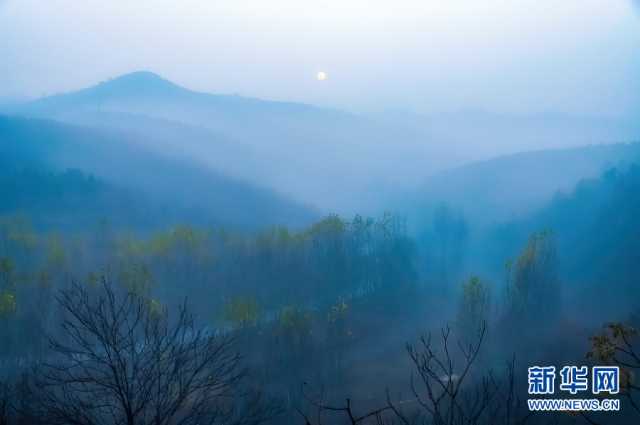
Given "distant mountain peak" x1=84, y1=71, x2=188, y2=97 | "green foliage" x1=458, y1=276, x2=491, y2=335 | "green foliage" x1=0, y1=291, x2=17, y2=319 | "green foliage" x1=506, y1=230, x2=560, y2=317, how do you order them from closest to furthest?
"green foliage" x1=0, y1=291, x2=17, y2=319 < "green foliage" x1=458, y1=276, x2=491, y2=335 < "green foliage" x1=506, y1=230, x2=560, y2=317 < "distant mountain peak" x1=84, y1=71, x2=188, y2=97

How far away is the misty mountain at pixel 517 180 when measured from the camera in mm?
38844

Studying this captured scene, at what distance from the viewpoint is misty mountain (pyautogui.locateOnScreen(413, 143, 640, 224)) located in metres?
38.8

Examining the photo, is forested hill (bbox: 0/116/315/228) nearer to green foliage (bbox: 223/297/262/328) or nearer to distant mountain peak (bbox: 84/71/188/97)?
green foliage (bbox: 223/297/262/328)

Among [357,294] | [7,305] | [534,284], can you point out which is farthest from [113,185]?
[534,284]

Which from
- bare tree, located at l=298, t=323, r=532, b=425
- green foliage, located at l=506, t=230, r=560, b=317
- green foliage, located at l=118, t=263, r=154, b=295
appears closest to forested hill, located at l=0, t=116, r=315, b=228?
green foliage, located at l=118, t=263, r=154, b=295

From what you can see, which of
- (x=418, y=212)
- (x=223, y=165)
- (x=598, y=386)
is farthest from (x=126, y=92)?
(x=598, y=386)

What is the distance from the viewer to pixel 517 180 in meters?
43.6

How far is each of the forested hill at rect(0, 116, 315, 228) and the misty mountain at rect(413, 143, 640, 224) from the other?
43.5ft

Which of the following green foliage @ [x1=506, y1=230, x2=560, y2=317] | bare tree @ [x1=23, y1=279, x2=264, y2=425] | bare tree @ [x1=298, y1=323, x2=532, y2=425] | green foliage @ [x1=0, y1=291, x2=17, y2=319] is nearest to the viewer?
bare tree @ [x1=298, y1=323, x2=532, y2=425]

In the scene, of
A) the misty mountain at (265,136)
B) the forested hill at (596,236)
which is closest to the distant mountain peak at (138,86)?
the misty mountain at (265,136)

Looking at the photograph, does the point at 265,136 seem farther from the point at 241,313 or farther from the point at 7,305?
the point at 7,305

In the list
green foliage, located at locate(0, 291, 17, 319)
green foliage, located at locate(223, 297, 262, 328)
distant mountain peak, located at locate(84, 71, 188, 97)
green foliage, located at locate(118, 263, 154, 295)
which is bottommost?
green foliage, located at locate(223, 297, 262, 328)

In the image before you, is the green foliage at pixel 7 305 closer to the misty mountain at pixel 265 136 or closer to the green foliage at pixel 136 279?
the green foliage at pixel 136 279

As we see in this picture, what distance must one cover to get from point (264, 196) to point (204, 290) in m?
26.7
